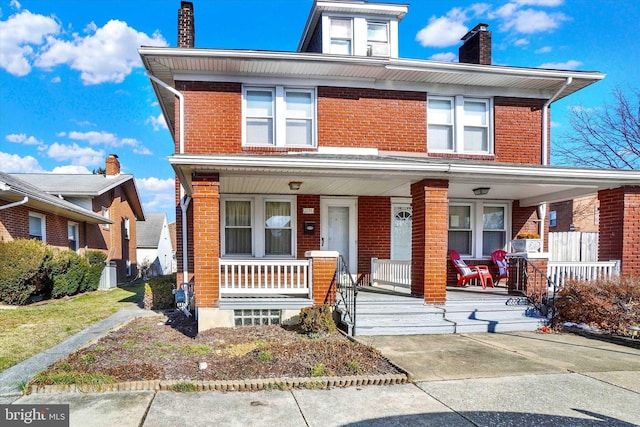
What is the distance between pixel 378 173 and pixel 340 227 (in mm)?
3266

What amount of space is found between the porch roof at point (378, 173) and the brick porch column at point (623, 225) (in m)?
0.28

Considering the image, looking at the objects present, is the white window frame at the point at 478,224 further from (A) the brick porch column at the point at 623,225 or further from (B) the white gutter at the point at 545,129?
(A) the brick porch column at the point at 623,225

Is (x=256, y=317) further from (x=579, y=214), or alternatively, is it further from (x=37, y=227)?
(x=579, y=214)

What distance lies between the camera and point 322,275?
25.5 feet

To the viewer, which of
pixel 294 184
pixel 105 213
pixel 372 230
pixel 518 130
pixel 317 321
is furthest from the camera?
pixel 105 213

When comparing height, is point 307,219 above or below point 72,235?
above

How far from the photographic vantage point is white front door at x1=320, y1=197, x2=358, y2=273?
10539 mm

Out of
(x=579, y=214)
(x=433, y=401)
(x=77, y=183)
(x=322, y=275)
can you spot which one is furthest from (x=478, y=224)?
(x=579, y=214)

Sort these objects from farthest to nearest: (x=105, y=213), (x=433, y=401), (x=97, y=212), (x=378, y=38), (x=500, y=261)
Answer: (x=105, y=213) → (x=97, y=212) → (x=378, y=38) → (x=500, y=261) → (x=433, y=401)

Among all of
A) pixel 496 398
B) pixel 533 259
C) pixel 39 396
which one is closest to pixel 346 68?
pixel 533 259

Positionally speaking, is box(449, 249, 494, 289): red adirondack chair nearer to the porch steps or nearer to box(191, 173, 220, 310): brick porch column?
the porch steps

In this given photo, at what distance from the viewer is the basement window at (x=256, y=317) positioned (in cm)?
766

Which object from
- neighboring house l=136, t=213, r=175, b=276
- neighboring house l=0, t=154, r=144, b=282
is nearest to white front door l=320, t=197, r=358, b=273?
neighboring house l=0, t=154, r=144, b=282

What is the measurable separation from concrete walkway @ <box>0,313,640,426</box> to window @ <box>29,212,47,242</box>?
34.0 feet
